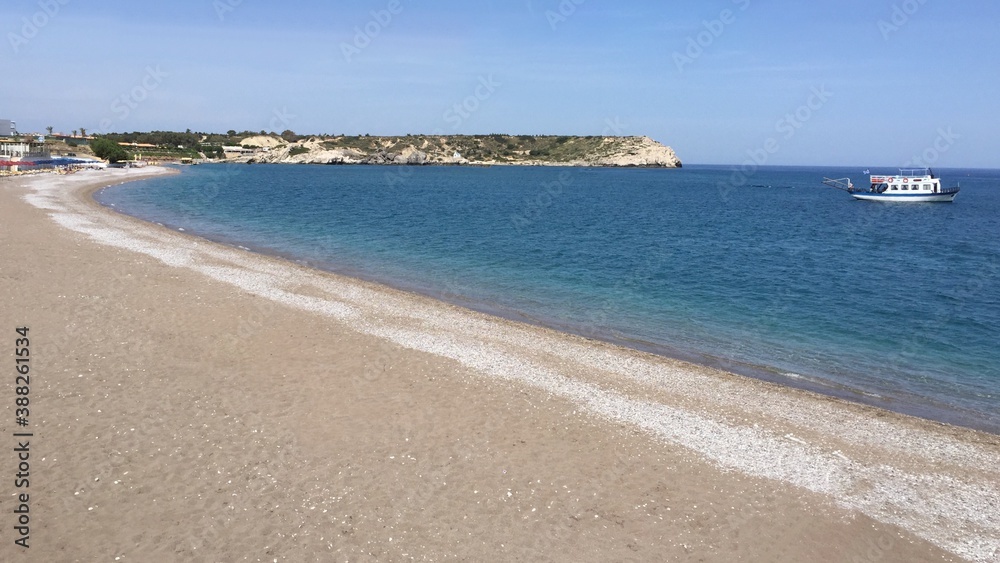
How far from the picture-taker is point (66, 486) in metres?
8.74

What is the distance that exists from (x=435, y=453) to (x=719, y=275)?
22.7 m

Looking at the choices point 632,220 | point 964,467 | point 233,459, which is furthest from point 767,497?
point 632,220

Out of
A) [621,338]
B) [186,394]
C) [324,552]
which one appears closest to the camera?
[324,552]

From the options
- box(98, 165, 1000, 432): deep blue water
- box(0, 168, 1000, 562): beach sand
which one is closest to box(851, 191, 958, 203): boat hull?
box(98, 165, 1000, 432): deep blue water

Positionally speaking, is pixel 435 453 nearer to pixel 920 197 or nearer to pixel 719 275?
pixel 719 275

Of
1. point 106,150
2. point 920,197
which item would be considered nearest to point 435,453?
point 920,197

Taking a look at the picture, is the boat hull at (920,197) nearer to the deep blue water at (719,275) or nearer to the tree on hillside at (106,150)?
the deep blue water at (719,275)

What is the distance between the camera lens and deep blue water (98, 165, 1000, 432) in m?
17.5

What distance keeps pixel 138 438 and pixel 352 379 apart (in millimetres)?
4438

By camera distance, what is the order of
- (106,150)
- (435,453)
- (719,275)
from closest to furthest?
(435,453), (719,275), (106,150)

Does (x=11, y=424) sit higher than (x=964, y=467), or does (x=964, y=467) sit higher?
(x=11, y=424)

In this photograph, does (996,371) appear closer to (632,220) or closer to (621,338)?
(621,338)

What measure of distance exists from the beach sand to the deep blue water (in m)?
2.94

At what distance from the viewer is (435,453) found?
34.4ft
